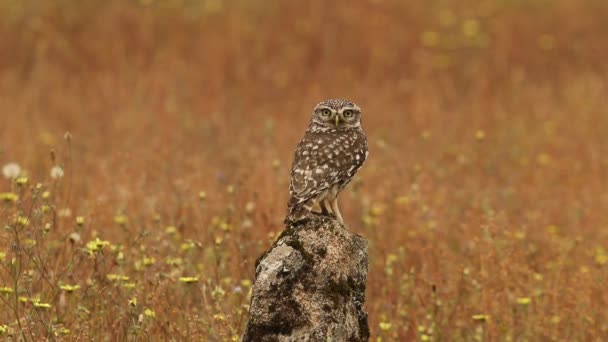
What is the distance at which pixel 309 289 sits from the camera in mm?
4551

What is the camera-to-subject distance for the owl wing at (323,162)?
540cm

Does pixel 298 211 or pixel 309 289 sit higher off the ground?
pixel 298 211

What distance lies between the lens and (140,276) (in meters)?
6.59

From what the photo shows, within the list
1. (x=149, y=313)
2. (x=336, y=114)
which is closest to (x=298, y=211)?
(x=149, y=313)

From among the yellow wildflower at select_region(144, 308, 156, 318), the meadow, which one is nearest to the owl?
the meadow

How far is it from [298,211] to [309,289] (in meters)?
0.72

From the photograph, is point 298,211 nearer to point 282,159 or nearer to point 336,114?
point 336,114

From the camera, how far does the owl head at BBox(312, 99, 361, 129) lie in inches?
248

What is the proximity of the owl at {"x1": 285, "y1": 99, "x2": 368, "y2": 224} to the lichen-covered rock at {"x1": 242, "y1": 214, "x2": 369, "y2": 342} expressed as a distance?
0.35 meters

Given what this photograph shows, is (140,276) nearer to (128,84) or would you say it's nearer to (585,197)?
(585,197)

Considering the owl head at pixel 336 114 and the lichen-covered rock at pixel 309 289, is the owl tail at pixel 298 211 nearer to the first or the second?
the lichen-covered rock at pixel 309 289

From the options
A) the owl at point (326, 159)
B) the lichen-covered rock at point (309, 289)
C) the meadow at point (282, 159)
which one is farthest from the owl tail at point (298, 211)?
the meadow at point (282, 159)

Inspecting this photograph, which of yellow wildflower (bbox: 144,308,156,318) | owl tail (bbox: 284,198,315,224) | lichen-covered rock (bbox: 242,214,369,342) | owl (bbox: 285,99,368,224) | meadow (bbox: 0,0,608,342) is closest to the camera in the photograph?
lichen-covered rock (bbox: 242,214,369,342)

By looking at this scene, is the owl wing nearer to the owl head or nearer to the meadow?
the owl head
